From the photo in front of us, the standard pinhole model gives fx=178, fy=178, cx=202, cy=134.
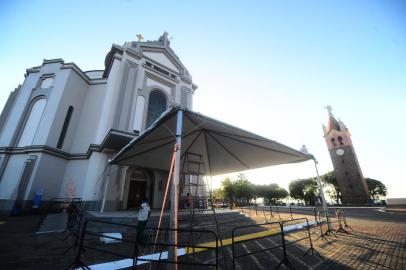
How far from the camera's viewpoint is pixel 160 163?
962 centimetres

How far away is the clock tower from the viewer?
133ft

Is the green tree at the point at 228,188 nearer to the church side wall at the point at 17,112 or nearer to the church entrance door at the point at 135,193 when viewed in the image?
the church entrance door at the point at 135,193

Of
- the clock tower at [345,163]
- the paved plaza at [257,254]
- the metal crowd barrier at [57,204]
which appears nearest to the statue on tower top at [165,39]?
the metal crowd barrier at [57,204]

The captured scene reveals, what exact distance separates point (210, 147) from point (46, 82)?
1872 centimetres

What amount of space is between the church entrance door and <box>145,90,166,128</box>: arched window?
617 centimetres

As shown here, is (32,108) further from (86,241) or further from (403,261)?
(403,261)

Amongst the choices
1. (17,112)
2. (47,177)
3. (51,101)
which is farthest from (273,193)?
(17,112)

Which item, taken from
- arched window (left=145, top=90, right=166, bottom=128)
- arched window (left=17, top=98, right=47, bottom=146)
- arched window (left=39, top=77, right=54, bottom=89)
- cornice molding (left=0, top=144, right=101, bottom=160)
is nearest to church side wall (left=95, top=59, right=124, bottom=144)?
cornice molding (left=0, top=144, right=101, bottom=160)

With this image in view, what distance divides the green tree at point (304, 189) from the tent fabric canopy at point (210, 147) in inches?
2382

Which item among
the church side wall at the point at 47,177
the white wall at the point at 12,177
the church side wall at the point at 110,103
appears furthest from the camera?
the church side wall at the point at 110,103

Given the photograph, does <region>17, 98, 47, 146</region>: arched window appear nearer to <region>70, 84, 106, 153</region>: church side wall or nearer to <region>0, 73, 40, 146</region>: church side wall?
<region>0, 73, 40, 146</region>: church side wall

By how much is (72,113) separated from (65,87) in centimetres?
238

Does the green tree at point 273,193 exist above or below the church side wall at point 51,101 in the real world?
below

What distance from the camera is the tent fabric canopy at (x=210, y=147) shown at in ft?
19.0
